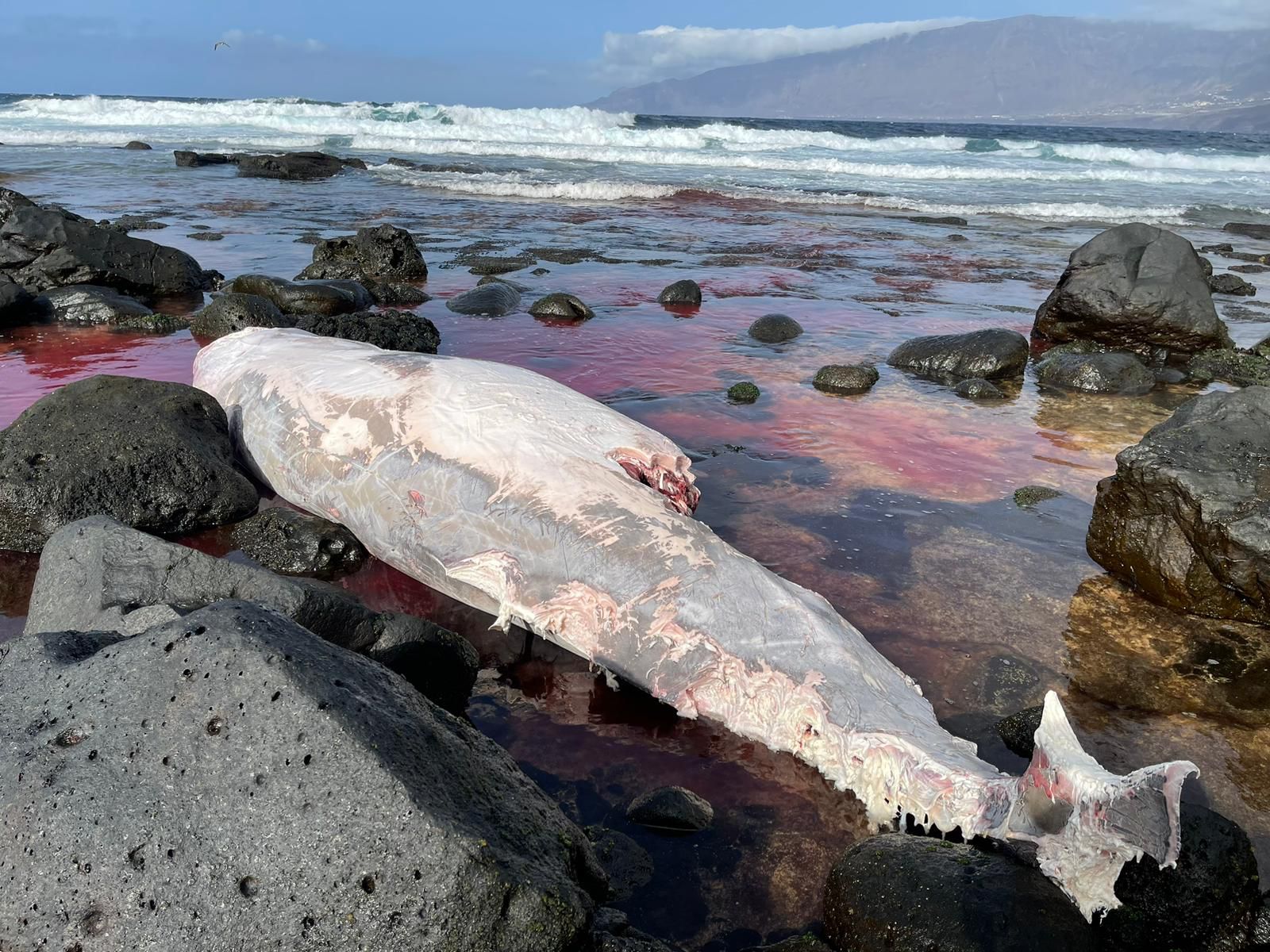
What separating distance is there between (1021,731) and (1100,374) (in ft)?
19.7

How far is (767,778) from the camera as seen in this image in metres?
3.57

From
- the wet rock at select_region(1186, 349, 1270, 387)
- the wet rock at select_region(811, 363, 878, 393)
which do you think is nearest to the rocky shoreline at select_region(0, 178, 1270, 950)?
the wet rock at select_region(811, 363, 878, 393)

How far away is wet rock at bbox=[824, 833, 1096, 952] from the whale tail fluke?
3.5 inches

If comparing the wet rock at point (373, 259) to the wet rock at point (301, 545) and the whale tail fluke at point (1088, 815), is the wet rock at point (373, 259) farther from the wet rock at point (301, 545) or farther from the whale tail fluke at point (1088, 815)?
the whale tail fluke at point (1088, 815)

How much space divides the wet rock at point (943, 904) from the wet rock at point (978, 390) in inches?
234

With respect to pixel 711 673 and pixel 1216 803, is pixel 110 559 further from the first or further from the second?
pixel 1216 803

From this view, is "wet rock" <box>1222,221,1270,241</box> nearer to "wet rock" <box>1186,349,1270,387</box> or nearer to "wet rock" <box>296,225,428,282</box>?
"wet rock" <box>1186,349,1270,387</box>

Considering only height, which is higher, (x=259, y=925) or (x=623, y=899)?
(x=259, y=925)

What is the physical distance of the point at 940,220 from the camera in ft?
74.5

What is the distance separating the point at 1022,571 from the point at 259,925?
4305 mm

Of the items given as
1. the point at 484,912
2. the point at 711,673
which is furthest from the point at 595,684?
the point at 484,912

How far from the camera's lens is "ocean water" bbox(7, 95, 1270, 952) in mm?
3537

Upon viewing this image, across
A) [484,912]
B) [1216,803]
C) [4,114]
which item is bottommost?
[1216,803]

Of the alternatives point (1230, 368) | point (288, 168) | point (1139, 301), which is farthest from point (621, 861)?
point (288, 168)
